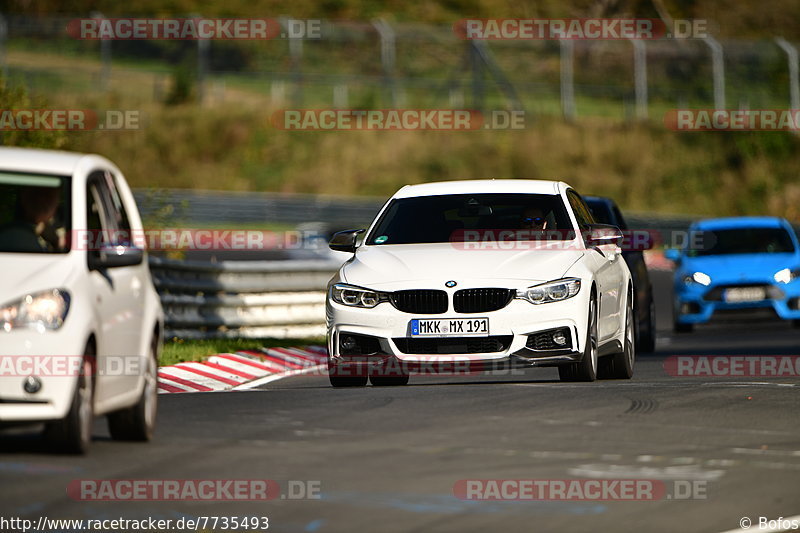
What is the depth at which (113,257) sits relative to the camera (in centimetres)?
919

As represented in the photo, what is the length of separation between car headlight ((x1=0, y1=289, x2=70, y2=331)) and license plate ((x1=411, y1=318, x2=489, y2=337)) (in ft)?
14.2

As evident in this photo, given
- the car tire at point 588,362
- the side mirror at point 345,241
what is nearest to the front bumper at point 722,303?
the car tire at point 588,362

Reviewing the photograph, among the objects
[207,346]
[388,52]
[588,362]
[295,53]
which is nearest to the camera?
[588,362]

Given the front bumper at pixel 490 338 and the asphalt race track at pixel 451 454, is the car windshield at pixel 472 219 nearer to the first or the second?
the front bumper at pixel 490 338

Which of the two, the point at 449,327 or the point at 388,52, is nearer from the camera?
the point at 449,327

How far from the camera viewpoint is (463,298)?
41.8 ft

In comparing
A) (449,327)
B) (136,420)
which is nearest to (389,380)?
(449,327)

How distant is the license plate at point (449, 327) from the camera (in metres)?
12.6

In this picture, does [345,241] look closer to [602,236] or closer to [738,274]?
[602,236]

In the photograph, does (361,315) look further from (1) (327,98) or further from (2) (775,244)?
(1) (327,98)

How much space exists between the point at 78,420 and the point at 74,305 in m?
0.61

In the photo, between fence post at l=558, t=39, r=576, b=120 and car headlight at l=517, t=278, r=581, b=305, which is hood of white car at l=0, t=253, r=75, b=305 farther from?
fence post at l=558, t=39, r=576, b=120

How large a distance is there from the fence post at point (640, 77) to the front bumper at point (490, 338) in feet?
113

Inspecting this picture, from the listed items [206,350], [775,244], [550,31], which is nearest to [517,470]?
[206,350]
